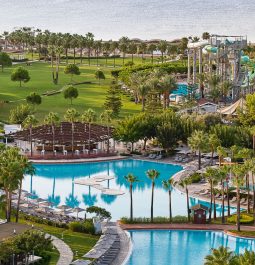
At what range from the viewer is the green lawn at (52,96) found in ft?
317

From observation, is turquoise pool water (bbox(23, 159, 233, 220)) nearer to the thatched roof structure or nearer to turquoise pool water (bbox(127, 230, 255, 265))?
turquoise pool water (bbox(127, 230, 255, 265))

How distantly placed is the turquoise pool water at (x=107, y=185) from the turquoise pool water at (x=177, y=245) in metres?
5.04

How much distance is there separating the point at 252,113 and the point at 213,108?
1438 cm

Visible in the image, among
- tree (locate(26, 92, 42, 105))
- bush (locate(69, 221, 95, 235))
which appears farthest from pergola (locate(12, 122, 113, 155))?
bush (locate(69, 221, 95, 235))

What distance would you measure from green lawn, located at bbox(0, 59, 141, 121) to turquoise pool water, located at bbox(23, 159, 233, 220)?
2356cm

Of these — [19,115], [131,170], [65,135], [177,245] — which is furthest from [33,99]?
[177,245]

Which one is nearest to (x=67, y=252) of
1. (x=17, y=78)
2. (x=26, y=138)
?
(x=26, y=138)

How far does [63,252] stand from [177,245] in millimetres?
8582

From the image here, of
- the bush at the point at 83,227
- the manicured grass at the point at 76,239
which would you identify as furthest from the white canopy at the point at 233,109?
the manicured grass at the point at 76,239

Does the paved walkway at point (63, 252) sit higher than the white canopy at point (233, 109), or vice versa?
the white canopy at point (233, 109)

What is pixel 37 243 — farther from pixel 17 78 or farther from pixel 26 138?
pixel 17 78

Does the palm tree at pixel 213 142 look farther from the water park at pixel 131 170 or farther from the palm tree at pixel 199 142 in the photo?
the palm tree at pixel 199 142

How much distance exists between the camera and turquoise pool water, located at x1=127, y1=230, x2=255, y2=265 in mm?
42188

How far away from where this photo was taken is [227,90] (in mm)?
101375
